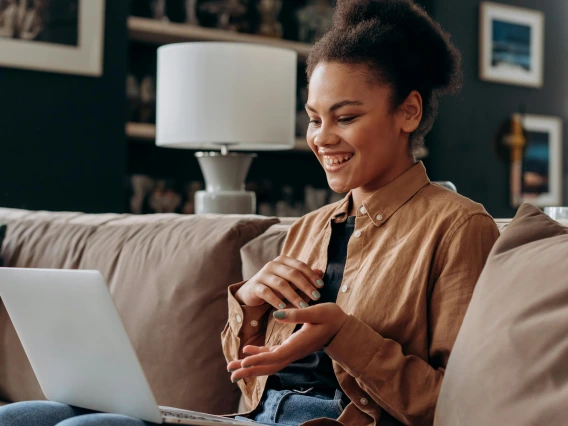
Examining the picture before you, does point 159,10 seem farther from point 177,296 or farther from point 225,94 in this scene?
point 177,296

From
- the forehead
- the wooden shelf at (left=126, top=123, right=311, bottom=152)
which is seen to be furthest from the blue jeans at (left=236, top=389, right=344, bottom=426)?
the wooden shelf at (left=126, top=123, right=311, bottom=152)

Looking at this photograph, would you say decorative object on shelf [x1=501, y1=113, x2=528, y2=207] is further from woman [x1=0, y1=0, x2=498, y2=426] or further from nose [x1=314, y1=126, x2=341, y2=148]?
nose [x1=314, y1=126, x2=341, y2=148]

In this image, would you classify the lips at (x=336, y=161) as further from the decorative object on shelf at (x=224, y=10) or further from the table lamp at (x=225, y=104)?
the decorative object on shelf at (x=224, y=10)

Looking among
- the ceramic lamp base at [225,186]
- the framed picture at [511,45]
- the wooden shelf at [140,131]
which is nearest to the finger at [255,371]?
the ceramic lamp base at [225,186]

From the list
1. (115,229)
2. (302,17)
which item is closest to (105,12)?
(302,17)

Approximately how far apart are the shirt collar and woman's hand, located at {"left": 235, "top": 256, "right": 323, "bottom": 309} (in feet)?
0.41

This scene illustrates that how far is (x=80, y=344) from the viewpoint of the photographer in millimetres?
1151

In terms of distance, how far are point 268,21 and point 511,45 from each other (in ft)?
5.80

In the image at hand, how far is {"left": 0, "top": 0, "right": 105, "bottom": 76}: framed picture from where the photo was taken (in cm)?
348

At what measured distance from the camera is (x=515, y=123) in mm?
5363

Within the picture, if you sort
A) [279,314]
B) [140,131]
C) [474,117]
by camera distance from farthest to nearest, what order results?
[474,117] → [140,131] → [279,314]

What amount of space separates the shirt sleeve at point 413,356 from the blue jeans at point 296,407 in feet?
0.26

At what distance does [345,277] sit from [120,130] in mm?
2678

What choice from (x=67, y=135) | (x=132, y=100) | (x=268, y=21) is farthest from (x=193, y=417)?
(x=268, y=21)
